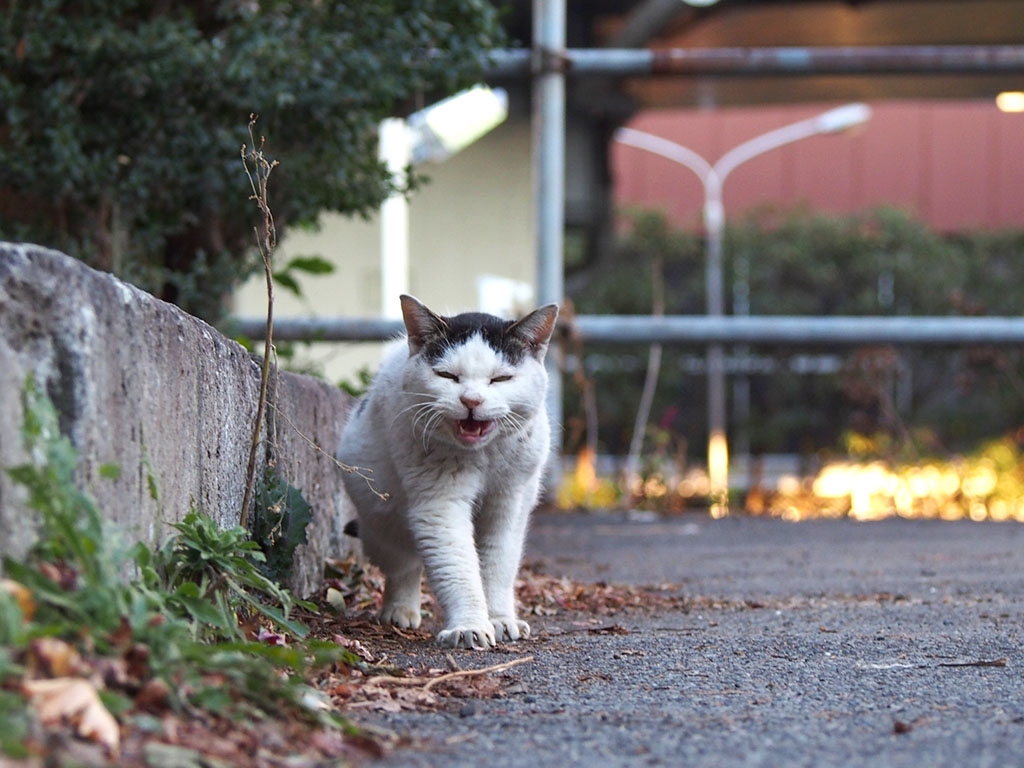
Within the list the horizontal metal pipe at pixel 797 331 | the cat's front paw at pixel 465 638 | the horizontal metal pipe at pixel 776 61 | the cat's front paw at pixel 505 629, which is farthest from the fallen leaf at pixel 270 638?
the horizontal metal pipe at pixel 776 61

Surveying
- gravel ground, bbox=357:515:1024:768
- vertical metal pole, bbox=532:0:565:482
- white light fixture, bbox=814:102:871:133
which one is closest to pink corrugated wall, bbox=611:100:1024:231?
white light fixture, bbox=814:102:871:133

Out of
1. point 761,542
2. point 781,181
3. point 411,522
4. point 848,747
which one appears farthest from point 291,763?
point 781,181

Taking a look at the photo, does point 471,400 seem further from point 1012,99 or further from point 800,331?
point 1012,99

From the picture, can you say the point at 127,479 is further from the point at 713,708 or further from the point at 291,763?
the point at 713,708

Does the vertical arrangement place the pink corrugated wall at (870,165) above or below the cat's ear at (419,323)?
above

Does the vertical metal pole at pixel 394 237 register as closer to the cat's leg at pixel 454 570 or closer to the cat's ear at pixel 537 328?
the cat's ear at pixel 537 328

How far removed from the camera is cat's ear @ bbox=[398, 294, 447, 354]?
3.40 meters

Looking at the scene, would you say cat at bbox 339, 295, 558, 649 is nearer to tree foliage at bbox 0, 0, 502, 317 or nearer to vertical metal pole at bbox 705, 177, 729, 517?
tree foliage at bbox 0, 0, 502, 317

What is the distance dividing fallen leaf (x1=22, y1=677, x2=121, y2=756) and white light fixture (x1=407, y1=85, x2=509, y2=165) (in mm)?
7612

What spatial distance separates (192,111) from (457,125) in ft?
17.3

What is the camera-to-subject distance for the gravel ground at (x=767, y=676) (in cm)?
200

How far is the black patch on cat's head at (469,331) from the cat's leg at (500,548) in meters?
0.40

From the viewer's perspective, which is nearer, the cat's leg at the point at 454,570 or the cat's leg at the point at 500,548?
the cat's leg at the point at 454,570

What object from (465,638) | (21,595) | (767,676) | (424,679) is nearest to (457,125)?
(465,638)
